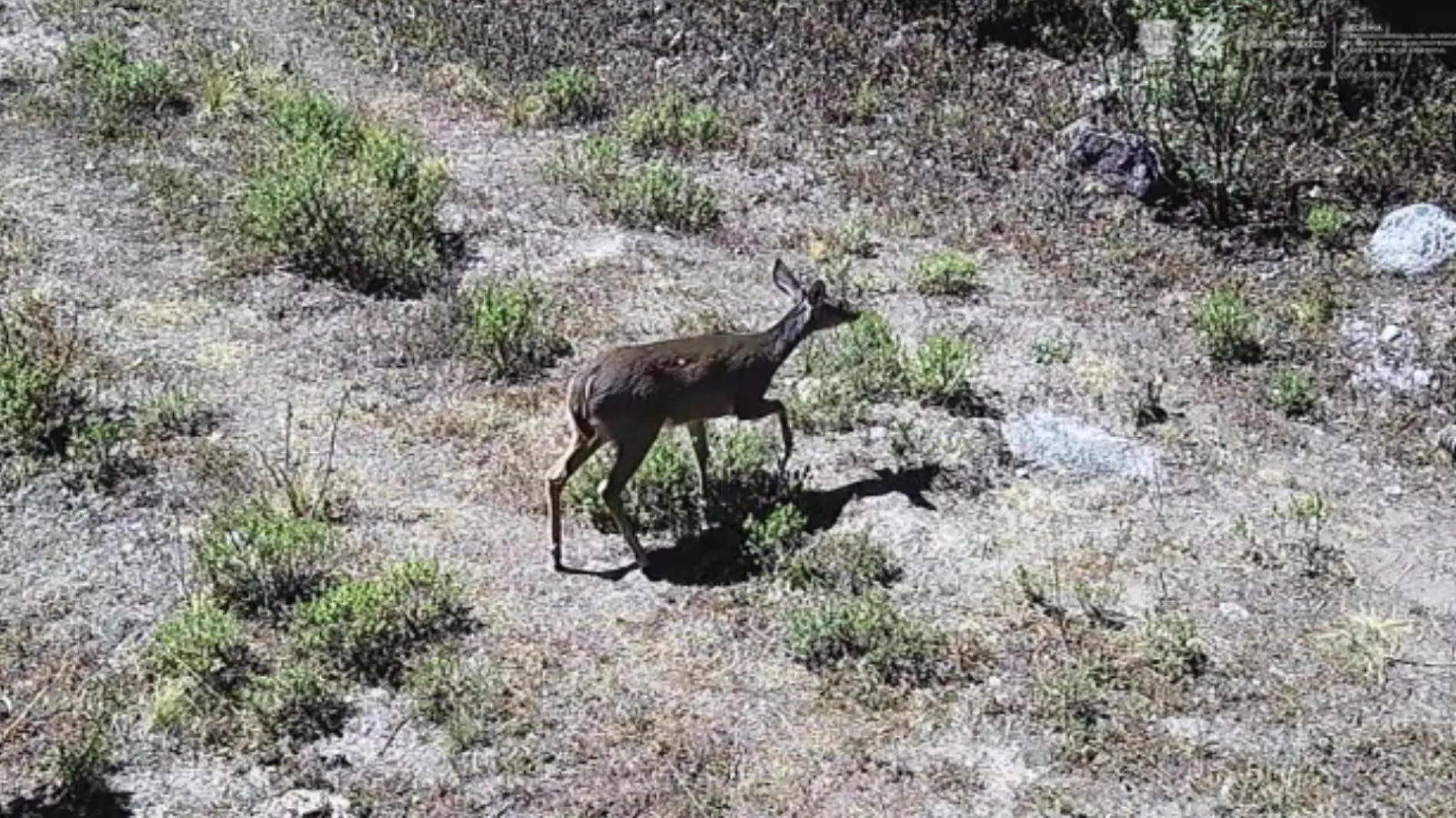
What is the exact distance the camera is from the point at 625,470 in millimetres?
8711

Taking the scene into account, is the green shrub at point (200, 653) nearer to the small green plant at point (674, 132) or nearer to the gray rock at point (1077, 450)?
the gray rock at point (1077, 450)

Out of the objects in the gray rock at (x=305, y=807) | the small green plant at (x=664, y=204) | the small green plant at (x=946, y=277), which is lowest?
the gray rock at (x=305, y=807)

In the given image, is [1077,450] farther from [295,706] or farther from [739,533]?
[295,706]

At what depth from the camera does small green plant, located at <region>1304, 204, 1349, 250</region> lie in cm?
1207

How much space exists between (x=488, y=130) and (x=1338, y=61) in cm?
590

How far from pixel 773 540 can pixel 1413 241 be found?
5266 mm

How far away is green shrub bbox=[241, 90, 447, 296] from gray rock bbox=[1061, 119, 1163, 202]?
4236 millimetres

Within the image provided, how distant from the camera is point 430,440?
9.98 metres

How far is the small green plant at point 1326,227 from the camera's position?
12.1m

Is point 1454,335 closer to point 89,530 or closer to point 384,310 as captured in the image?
point 384,310

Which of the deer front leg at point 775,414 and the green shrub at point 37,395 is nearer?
the deer front leg at point 775,414

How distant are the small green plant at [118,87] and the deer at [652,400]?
5.84 metres

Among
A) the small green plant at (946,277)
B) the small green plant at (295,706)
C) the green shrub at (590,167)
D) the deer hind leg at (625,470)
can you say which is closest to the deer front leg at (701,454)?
the deer hind leg at (625,470)

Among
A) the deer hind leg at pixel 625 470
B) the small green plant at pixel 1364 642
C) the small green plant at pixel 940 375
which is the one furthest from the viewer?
the small green plant at pixel 940 375
